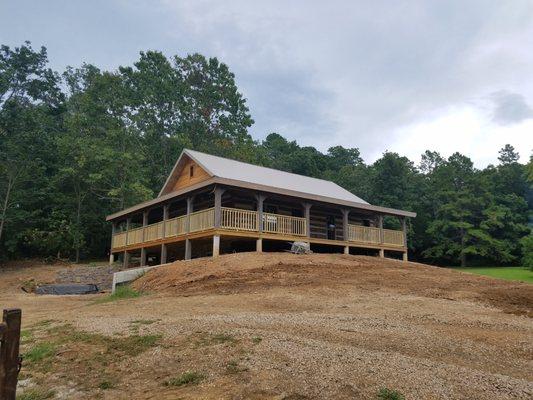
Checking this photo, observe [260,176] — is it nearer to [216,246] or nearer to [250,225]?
[250,225]

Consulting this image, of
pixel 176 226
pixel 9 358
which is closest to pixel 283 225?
pixel 176 226

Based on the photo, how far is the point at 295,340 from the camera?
7359mm

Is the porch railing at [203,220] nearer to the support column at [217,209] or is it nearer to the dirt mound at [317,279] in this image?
the support column at [217,209]

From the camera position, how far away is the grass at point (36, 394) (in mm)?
5488

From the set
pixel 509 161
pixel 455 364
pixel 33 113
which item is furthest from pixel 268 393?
pixel 509 161

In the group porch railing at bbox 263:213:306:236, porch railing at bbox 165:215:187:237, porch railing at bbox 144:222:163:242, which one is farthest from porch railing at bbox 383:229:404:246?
porch railing at bbox 144:222:163:242

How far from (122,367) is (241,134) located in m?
42.9

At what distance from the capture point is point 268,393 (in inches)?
210

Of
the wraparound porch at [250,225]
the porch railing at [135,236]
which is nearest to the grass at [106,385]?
the wraparound porch at [250,225]

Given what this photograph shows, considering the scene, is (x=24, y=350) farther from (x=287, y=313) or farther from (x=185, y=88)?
(x=185, y=88)

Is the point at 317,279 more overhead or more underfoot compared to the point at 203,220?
more underfoot

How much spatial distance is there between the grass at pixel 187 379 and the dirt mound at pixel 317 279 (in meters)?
7.20

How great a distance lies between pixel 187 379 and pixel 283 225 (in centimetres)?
1476

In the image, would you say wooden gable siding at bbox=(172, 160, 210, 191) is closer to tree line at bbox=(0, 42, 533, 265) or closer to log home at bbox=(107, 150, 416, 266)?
log home at bbox=(107, 150, 416, 266)
